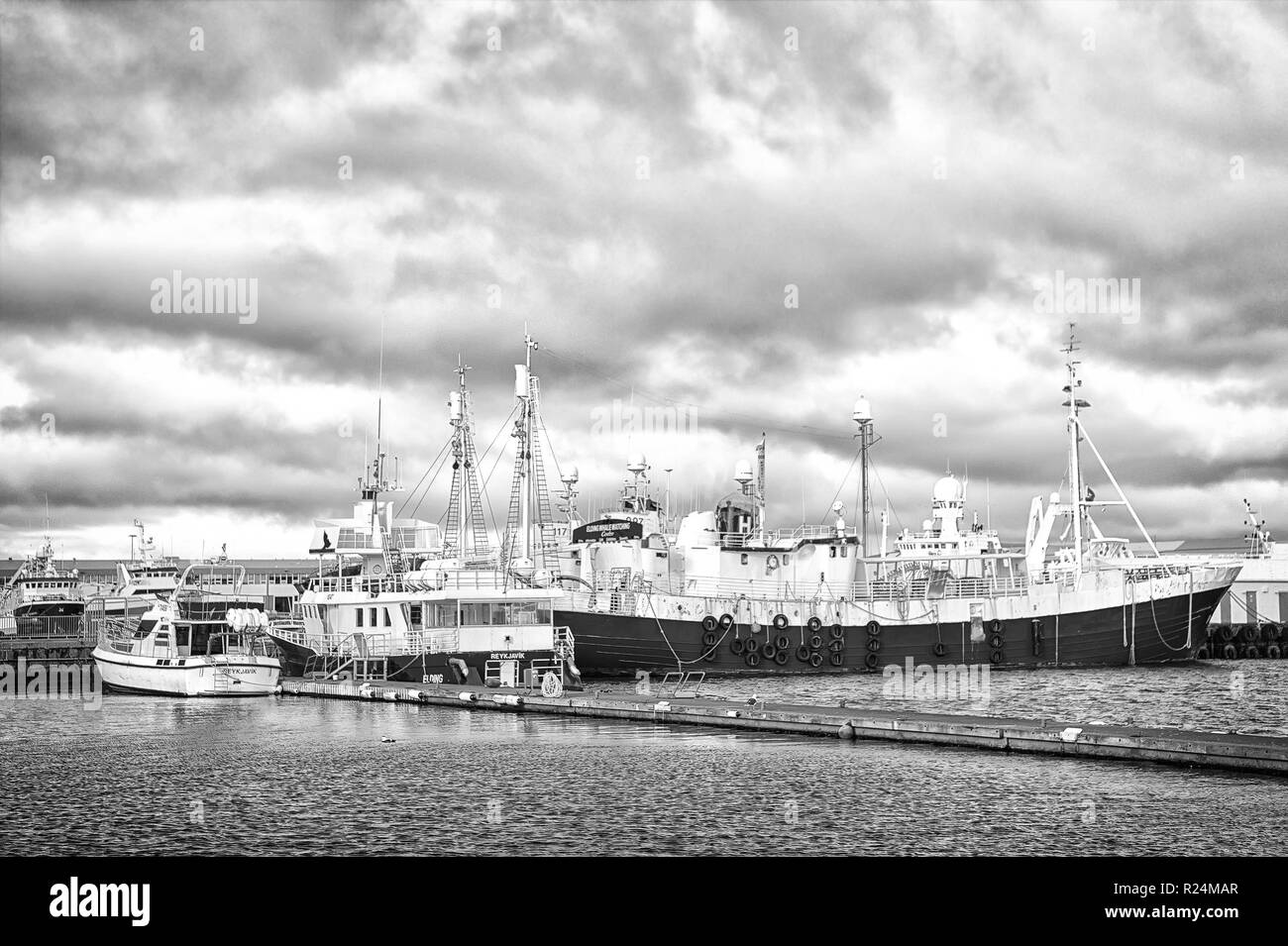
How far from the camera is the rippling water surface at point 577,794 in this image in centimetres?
2105

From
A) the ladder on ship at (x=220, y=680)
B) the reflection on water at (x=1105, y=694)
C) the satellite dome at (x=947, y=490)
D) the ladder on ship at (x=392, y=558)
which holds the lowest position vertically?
the reflection on water at (x=1105, y=694)

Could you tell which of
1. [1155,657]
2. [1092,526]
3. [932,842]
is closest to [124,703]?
[932,842]

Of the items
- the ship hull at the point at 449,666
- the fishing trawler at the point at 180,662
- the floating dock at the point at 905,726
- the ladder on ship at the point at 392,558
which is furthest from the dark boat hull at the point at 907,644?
the fishing trawler at the point at 180,662

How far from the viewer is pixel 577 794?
25.8 metres

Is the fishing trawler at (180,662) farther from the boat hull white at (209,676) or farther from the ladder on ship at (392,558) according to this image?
the ladder on ship at (392,558)

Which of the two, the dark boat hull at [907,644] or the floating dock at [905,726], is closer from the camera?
the floating dock at [905,726]

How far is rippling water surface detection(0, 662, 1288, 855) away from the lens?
21047 mm

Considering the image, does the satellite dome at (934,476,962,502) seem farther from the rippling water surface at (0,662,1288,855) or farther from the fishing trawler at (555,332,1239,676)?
the rippling water surface at (0,662,1288,855)

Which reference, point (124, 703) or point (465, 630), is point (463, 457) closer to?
point (465, 630)

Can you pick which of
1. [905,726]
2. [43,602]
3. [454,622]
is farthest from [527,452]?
[43,602]

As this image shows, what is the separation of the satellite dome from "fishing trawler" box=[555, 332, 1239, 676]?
13.9 meters

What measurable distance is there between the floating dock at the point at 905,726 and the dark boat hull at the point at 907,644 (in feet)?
47.1

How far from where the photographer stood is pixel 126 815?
2389cm

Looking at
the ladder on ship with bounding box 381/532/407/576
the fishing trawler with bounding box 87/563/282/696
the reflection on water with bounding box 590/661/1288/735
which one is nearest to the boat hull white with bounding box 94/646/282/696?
the fishing trawler with bounding box 87/563/282/696
